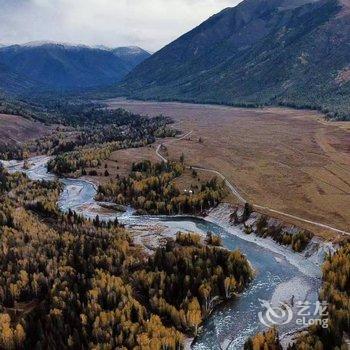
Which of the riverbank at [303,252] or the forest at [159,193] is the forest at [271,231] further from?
the forest at [159,193]

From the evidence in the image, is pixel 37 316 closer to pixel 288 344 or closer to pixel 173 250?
pixel 173 250

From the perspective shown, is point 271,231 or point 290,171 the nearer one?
point 271,231

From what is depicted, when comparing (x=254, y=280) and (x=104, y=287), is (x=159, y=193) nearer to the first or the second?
(x=254, y=280)

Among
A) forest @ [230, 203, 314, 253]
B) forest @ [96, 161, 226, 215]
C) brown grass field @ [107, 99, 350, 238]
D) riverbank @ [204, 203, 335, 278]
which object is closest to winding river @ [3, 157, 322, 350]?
riverbank @ [204, 203, 335, 278]

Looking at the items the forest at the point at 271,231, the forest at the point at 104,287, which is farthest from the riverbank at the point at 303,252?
the forest at the point at 104,287

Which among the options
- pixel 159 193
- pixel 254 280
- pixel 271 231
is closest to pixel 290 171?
pixel 159 193

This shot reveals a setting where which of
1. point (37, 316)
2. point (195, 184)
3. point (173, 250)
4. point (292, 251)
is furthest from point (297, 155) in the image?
point (37, 316)
